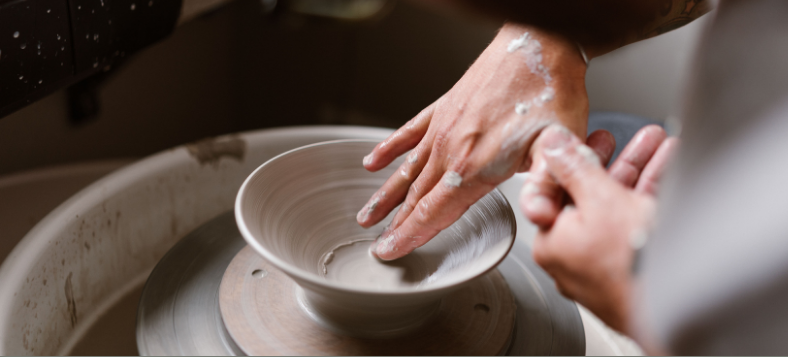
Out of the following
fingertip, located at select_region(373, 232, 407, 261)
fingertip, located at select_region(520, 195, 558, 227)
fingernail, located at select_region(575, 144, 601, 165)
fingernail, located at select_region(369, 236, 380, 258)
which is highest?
fingernail, located at select_region(575, 144, 601, 165)

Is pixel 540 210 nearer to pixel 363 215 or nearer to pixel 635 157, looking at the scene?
pixel 635 157

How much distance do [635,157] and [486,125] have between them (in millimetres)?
255

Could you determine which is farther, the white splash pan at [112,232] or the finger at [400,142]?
the finger at [400,142]

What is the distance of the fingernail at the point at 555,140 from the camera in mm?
687

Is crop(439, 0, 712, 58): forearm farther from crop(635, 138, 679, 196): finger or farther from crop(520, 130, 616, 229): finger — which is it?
crop(635, 138, 679, 196): finger

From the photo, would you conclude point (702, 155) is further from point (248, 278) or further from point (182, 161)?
point (182, 161)

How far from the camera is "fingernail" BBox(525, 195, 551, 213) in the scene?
66 cm

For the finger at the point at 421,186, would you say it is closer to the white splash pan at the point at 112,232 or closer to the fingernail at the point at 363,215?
the fingernail at the point at 363,215

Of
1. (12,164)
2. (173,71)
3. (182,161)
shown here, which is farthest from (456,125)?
(173,71)

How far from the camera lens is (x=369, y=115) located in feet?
8.29

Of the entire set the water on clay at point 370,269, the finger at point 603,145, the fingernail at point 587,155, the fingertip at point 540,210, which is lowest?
the water on clay at point 370,269

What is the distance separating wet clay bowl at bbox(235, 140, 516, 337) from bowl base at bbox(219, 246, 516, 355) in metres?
0.02

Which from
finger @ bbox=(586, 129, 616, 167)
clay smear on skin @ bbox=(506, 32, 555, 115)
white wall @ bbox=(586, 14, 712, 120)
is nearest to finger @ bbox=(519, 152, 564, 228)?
clay smear on skin @ bbox=(506, 32, 555, 115)

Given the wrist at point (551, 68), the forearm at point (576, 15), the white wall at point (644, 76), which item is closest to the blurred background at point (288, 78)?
the white wall at point (644, 76)
